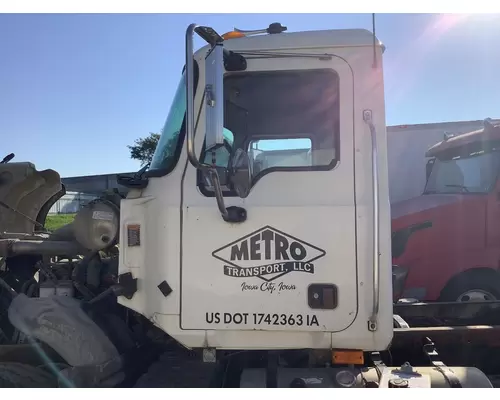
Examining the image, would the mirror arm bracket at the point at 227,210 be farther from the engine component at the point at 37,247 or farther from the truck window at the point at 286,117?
the engine component at the point at 37,247

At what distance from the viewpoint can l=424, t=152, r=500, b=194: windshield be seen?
5930 millimetres

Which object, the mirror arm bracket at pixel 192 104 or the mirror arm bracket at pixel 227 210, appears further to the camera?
the mirror arm bracket at pixel 227 210

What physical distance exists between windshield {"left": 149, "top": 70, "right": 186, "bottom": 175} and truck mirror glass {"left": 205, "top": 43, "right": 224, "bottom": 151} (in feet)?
1.87

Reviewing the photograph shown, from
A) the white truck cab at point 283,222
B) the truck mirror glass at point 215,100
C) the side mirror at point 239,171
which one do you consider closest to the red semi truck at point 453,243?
the white truck cab at point 283,222

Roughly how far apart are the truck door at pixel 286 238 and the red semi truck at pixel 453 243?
10.3 feet

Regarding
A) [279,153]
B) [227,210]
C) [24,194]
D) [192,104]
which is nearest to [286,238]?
[227,210]

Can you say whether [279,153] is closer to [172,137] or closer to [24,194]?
[172,137]

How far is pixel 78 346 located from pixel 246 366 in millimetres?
1032

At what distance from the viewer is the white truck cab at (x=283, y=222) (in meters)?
2.57

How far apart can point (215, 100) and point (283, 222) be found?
762 millimetres

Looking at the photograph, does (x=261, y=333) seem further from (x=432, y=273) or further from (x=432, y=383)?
(x=432, y=273)

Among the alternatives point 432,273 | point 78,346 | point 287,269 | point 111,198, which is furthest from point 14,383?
point 432,273

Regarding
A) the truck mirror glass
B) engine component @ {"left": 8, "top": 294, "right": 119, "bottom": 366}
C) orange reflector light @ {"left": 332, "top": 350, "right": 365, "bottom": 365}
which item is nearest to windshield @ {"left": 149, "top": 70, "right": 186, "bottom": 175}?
the truck mirror glass

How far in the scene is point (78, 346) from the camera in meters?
2.93
